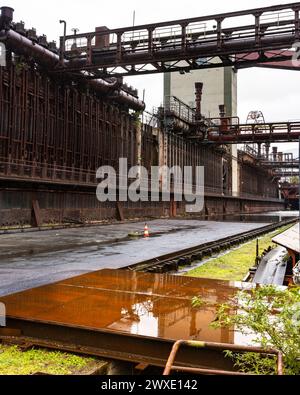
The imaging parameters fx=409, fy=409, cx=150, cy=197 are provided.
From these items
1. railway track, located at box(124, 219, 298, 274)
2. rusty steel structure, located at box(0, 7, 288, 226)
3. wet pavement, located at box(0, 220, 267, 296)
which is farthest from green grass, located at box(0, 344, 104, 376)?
rusty steel structure, located at box(0, 7, 288, 226)

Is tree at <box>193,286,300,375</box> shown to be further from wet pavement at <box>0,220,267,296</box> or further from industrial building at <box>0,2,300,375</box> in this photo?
wet pavement at <box>0,220,267,296</box>

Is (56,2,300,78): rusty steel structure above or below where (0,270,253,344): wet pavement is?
above

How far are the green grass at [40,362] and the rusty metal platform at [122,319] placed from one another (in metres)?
0.15

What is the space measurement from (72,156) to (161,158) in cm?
1299

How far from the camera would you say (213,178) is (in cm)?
4997

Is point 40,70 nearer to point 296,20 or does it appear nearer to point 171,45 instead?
point 171,45

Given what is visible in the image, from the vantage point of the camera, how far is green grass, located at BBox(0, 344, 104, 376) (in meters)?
3.58

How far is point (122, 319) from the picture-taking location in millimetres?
4367

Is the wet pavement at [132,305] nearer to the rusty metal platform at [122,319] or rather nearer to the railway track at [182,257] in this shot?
the rusty metal platform at [122,319]

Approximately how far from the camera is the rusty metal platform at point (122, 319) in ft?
12.5

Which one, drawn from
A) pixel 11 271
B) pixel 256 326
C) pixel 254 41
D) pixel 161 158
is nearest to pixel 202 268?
pixel 11 271

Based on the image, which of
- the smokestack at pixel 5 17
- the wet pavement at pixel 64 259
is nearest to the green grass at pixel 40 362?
the wet pavement at pixel 64 259

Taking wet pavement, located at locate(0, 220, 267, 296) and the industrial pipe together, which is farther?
the industrial pipe

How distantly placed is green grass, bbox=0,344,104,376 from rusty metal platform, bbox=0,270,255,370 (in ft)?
0.49
